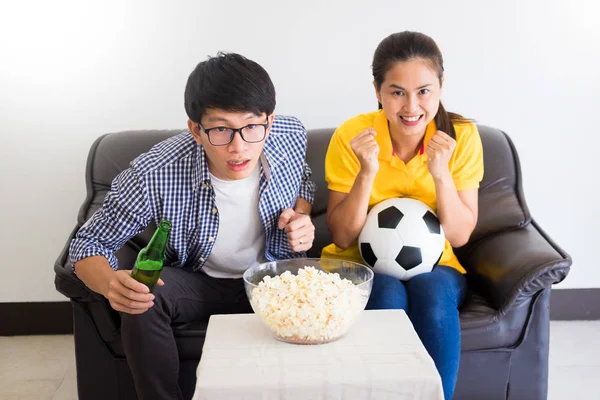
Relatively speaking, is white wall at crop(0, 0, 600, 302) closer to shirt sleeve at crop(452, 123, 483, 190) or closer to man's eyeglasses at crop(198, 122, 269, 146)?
shirt sleeve at crop(452, 123, 483, 190)

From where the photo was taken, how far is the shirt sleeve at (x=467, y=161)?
6.91 feet

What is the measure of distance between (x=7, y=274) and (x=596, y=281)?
7.84 ft

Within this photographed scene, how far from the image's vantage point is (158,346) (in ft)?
6.11

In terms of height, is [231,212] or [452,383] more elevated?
[231,212]

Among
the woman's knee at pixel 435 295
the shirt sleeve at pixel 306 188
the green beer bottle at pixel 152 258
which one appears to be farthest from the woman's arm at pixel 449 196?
the green beer bottle at pixel 152 258

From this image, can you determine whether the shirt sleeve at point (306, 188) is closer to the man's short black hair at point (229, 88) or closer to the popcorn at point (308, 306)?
the man's short black hair at point (229, 88)

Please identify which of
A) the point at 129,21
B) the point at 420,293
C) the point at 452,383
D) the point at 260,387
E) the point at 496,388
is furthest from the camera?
the point at 129,21

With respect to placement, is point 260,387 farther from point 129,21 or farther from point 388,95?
point 129,21

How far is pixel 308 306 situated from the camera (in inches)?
56.1

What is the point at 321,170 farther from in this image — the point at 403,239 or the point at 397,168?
the point at 403,239

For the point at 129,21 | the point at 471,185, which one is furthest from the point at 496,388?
the point at 129,21

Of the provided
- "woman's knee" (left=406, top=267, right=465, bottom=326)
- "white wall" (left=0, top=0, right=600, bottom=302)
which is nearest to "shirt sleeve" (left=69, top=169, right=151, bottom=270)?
"woman's knee" (left=406, top=267, right=465, bottom=326)

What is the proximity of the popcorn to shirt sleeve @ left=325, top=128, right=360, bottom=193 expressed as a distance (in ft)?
2.14

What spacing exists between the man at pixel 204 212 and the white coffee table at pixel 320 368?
1.08 feet
